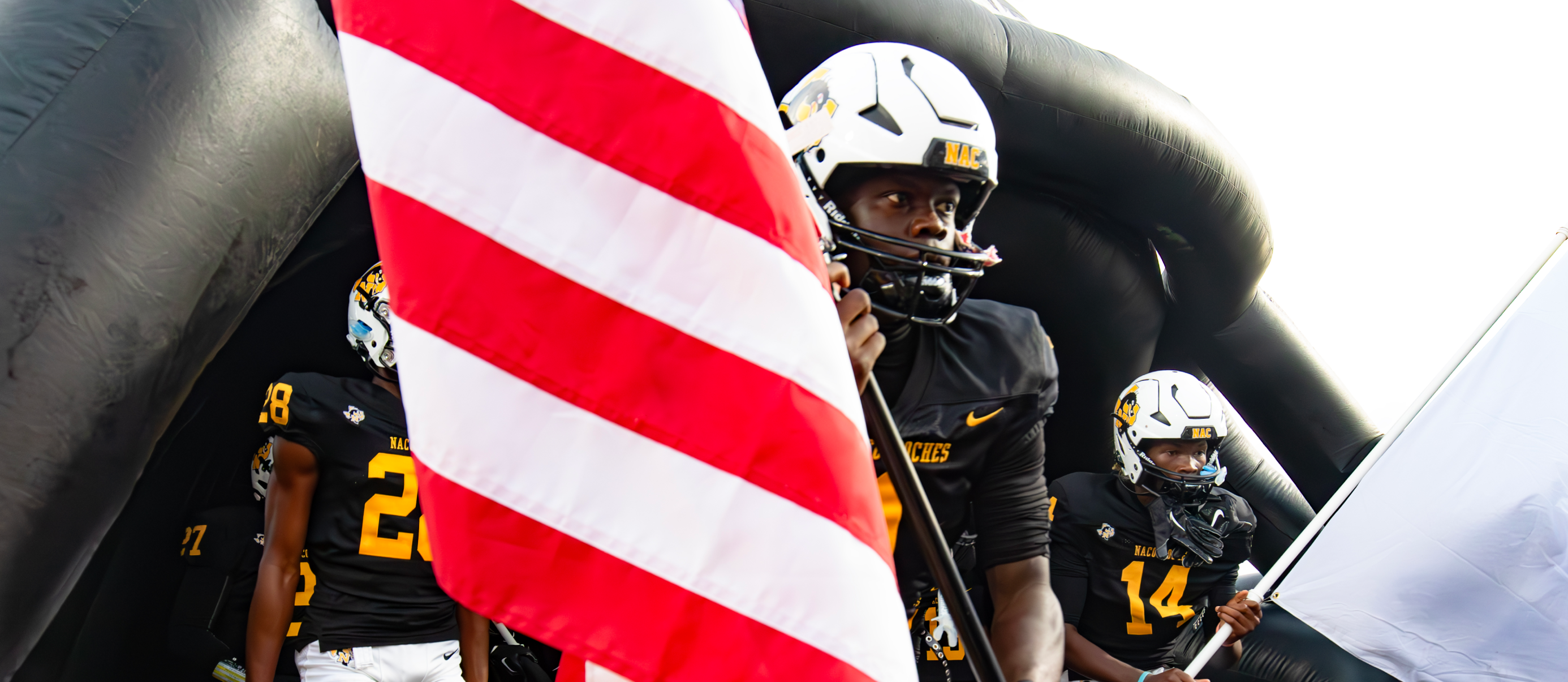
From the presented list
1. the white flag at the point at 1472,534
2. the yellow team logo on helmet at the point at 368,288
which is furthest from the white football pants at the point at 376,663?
the white flag at the point at 1472,534

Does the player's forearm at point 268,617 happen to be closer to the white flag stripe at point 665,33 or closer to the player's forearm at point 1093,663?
the white flag stripe at point 665,33

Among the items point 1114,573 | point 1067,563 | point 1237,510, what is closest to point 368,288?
point 1067,563

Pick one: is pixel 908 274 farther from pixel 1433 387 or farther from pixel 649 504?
pixel 1433 387

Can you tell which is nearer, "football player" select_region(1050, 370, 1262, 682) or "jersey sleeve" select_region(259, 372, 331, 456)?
"jersey sleeve" select_region(259, 372, 331, 456)

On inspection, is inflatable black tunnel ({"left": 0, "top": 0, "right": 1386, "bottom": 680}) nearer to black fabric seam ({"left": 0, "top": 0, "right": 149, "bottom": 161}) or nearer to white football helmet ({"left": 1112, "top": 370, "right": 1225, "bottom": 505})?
black fabric seam ({"left": 0, "top": 0, "right": 149, "bottom": 161})

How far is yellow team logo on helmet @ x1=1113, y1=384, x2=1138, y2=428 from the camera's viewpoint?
4.14m

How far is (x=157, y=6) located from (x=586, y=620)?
69.8 inches

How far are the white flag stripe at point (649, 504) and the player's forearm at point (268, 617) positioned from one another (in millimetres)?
1958

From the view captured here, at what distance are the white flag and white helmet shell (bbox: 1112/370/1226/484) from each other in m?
0.94

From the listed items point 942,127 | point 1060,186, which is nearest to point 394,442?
point 942,127

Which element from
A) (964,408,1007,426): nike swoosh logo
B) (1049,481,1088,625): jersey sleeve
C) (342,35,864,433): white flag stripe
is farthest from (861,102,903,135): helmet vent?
(1049,481,1088,625): jersey sleeve

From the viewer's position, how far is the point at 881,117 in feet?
6.91

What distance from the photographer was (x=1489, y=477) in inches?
117

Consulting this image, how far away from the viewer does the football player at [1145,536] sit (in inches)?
161
